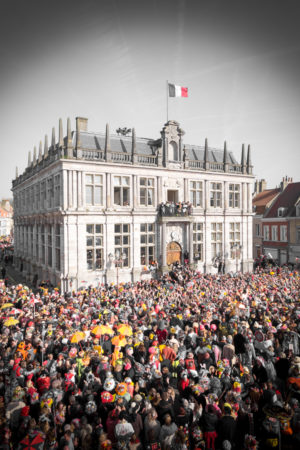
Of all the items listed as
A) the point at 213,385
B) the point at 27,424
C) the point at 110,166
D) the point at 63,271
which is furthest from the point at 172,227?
the point at 27,424

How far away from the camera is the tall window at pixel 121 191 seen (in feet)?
89.2

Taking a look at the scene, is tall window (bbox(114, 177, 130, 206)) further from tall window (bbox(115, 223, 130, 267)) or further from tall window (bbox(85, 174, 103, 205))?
tall window (bbox(115, 223, 130, 267))

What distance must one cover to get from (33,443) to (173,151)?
88.5ft

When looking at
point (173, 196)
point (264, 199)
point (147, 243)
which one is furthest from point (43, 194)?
point (264, 199)

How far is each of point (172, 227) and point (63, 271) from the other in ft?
36.7

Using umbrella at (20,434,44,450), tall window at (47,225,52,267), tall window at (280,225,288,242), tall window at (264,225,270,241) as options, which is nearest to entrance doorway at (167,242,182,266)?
tall window at (47,225,52,267)

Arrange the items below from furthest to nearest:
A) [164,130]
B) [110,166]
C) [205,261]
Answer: [205,261], [164,130], [110,166]

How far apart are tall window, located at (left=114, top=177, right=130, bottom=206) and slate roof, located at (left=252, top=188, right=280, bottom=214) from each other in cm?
2655

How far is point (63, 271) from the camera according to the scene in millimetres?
24453

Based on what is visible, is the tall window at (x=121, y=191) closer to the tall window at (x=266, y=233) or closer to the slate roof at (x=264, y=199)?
the tall window at (x=266, y=233)

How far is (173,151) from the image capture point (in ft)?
98.1

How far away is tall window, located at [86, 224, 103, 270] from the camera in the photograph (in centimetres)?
2555

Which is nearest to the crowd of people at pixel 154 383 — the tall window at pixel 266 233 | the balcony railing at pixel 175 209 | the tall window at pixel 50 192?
the balcony railing at pixel 175 209

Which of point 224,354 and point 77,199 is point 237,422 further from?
point 77,199
